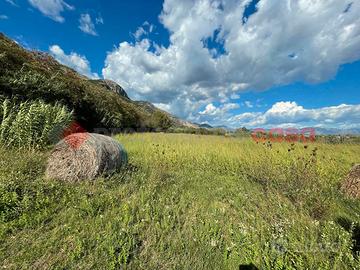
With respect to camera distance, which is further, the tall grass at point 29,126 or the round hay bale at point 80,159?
the tall grass at point 29,126

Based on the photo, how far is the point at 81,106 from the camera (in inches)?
630

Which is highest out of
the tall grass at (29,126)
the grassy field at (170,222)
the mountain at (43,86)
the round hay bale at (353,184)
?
the mountain at (43,86)

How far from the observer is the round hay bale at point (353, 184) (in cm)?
487

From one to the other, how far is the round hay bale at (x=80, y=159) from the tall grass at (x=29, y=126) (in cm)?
180

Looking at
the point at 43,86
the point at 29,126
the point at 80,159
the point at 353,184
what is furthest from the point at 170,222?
the point at 43,86

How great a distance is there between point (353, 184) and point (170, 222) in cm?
427

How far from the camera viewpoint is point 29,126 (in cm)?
696

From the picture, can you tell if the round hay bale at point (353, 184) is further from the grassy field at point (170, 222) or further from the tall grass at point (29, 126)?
the tall grass at point (29, 126)

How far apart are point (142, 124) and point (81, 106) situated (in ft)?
55.9

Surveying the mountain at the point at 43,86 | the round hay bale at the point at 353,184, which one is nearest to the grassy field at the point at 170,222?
the round hay bale at the point at 353,184

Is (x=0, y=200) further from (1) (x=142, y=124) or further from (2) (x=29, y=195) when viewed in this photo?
(1) (x=142, y=124)

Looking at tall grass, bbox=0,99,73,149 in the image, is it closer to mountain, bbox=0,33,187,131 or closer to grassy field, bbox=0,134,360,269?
grassy field, bbox=0,134,360,269

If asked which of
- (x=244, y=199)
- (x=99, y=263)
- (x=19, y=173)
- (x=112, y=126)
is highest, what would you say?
(x=112, y=126)

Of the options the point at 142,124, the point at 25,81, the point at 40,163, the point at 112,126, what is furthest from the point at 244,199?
the point at 142,124
